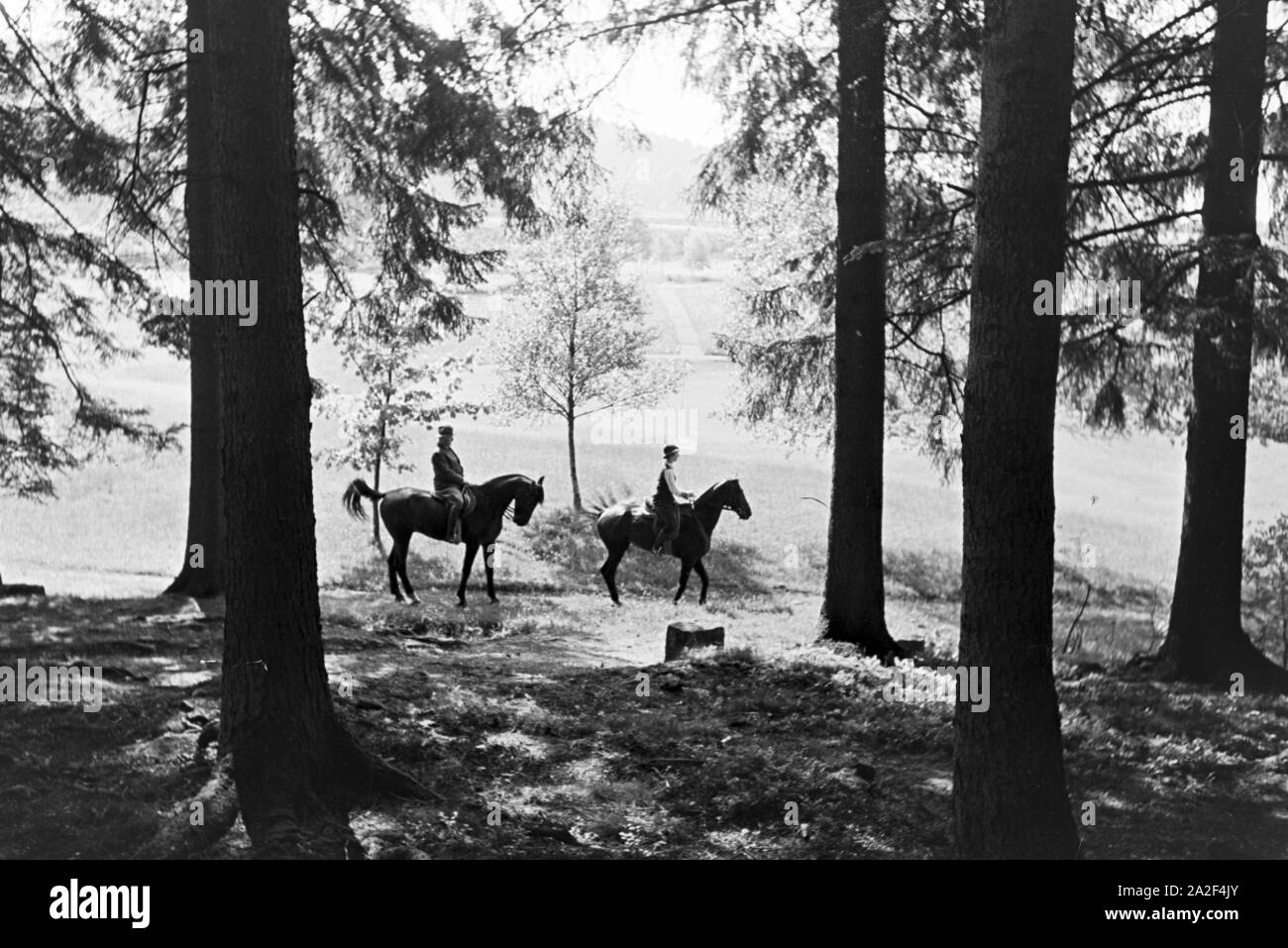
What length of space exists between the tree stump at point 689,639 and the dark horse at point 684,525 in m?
5.63

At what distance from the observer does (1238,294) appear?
33.8 feet

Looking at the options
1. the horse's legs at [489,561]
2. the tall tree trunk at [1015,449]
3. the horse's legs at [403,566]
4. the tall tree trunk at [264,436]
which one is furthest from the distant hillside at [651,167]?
the horse's legs at [403,566]

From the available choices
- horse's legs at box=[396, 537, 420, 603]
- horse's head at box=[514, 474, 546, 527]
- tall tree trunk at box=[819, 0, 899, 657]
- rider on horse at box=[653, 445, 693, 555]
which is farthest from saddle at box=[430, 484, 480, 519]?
tall tree trunk at box=[819, 0, 899, 657]

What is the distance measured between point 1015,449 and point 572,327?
22.9 meters

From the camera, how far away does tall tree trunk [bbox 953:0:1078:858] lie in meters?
6.59

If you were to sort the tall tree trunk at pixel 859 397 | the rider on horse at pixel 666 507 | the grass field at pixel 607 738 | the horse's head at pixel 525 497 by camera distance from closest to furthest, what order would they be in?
the grass field at pixel 607 738 → the tall tree trunk at pixel 859 397 → the horse's head at pixel 525 497 → the rider on horse at pixel 666 507

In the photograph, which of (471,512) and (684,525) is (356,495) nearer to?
(471,512)

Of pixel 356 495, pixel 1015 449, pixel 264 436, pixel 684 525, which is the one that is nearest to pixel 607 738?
pixel 264 436

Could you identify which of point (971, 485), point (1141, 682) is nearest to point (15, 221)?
point (971, 485)

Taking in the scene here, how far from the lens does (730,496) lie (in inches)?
732

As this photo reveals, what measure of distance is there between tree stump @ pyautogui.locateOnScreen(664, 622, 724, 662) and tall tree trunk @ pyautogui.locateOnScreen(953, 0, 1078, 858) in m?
6.08

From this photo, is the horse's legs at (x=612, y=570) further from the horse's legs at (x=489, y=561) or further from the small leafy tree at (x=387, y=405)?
the small leafy tree at (x=387, y=405)

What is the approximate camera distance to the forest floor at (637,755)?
282 inches

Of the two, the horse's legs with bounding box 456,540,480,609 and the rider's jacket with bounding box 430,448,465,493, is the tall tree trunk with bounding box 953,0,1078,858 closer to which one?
the rider's jacket with bounding box 430,448,465,493
